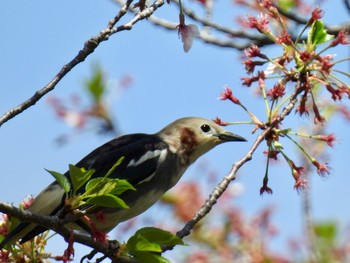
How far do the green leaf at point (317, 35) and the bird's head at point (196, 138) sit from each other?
69.1 inches

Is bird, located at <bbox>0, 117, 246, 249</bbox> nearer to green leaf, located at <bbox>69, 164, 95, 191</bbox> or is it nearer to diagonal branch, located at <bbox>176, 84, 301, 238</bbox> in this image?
diagonal branch, located at <bbox>176, 84, 301, 238</bbox>

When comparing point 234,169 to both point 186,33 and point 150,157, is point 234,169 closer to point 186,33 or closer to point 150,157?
point 186,33

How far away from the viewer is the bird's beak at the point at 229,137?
21.3ft


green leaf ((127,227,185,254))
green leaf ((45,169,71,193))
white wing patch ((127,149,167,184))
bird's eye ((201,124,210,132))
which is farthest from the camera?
bird's eye ((201,124,210,132))

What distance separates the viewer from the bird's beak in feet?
21.3

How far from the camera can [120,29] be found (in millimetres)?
4242

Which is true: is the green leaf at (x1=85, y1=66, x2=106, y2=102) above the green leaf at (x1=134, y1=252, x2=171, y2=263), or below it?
above

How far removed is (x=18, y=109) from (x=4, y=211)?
66 cm

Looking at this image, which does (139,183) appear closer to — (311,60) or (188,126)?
(188,126)

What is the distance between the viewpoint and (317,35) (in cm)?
483

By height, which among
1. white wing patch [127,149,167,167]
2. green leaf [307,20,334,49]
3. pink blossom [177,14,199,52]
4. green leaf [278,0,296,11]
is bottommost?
pink blossom [177,14,199,52]

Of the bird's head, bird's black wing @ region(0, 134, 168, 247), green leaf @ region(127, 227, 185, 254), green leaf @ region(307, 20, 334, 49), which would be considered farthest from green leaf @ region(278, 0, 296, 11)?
green leaf @ region(127, 227, 185, 254)

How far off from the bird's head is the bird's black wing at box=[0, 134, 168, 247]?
172mm

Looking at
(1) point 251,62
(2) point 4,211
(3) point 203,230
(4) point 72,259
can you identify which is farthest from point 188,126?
(2) point 4,211
